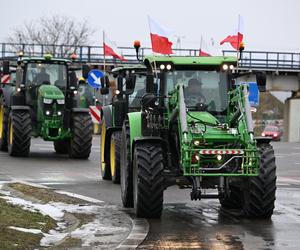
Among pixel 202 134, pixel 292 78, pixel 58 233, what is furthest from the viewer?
pixel 292 78

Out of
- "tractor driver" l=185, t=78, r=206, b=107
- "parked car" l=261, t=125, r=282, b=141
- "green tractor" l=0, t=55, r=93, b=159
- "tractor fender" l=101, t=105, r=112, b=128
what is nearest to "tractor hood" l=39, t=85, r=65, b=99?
"green tractor" l=0, t=55, r=93, b=159

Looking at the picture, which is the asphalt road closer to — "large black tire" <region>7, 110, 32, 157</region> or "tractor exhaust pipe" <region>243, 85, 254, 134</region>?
"large black tire" <region>7, 110, 32, 157</region>

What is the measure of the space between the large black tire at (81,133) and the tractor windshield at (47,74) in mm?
1412

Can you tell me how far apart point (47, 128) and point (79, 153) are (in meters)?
1.31

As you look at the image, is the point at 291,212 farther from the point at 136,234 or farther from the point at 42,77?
the point at 42,77

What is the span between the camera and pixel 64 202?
15375mm

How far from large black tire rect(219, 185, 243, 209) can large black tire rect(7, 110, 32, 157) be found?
34.7ft

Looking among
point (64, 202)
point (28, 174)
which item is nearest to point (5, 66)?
point (28, 174)

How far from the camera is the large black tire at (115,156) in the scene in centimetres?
1894

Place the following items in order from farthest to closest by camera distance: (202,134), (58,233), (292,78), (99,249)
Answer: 1. (292,78)
2. (202,134)
3. (58,233)
4. (99,249)

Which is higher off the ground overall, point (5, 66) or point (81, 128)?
point (5, 66)

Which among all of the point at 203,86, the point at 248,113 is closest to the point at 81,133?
the point at 203,86

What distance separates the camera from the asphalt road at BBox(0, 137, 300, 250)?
37.4ft

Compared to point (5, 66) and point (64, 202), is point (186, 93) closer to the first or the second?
point (64, 202)
